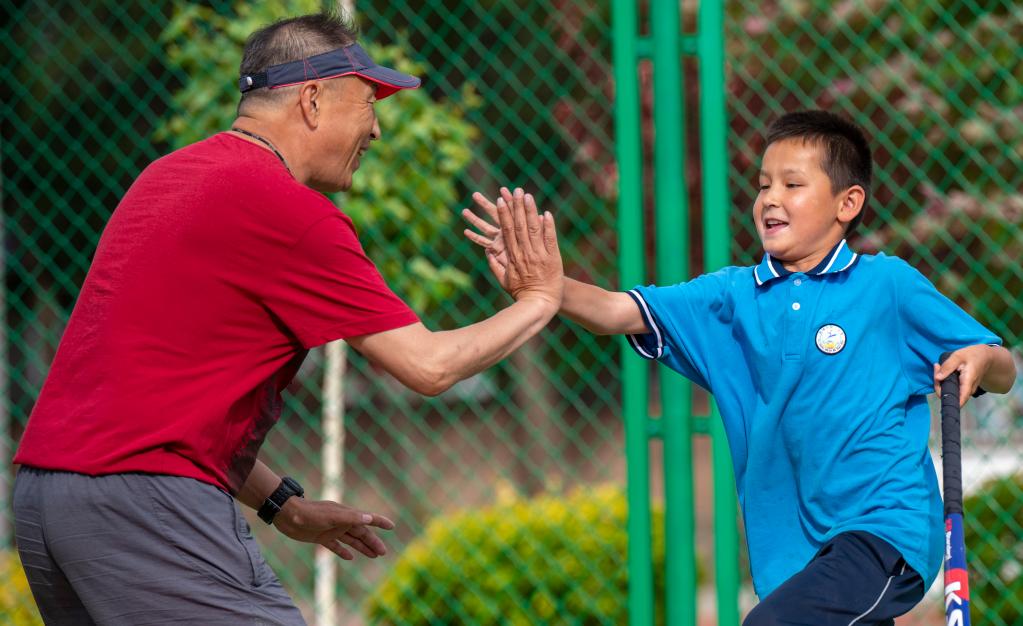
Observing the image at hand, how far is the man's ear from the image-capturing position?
2.63 m

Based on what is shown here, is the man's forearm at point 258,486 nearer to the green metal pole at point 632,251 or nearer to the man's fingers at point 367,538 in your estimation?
the man's fingers at point 367,538

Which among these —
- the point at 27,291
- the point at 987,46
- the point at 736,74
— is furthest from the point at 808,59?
the point at 27,291

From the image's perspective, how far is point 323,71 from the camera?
264 cm

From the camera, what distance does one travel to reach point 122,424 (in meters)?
2.29

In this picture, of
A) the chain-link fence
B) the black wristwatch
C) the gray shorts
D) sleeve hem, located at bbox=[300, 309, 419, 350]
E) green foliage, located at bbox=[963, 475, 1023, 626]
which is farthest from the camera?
the chain-link fence

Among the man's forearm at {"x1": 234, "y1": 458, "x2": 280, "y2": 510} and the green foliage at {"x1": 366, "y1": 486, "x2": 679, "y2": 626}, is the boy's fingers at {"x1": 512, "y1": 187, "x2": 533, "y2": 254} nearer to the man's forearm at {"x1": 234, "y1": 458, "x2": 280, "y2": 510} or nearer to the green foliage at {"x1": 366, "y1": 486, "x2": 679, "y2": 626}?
the man's forearm at {"x1": 234, "y1": 458, "x2": 280, "y2": 510}

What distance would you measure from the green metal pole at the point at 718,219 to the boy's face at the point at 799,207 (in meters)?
0.64

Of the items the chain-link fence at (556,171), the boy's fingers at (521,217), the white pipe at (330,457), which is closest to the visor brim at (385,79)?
the boy's fingers at (521,217)

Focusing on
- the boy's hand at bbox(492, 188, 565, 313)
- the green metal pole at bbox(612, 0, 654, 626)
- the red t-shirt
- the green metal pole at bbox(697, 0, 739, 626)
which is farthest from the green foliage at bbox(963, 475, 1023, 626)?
the red t-shirt

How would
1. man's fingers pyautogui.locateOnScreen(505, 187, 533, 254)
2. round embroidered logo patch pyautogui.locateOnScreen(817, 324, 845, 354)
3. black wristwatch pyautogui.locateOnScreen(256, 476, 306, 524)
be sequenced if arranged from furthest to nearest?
black wristwatch pyautogui.locateOnScreen(256, 476, 306, 524) → round embroidered logo patch pyautogui.locateOnScreen(817, 324, 845, 354) → man's fingers pyautogui.locateOnScreen(505, 187, 533, 254)

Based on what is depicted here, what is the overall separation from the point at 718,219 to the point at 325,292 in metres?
1.54

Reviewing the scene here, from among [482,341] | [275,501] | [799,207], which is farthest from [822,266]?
[275,501]

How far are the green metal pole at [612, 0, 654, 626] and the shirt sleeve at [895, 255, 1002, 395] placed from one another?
0.98 meters

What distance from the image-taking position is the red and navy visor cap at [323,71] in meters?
2.62
